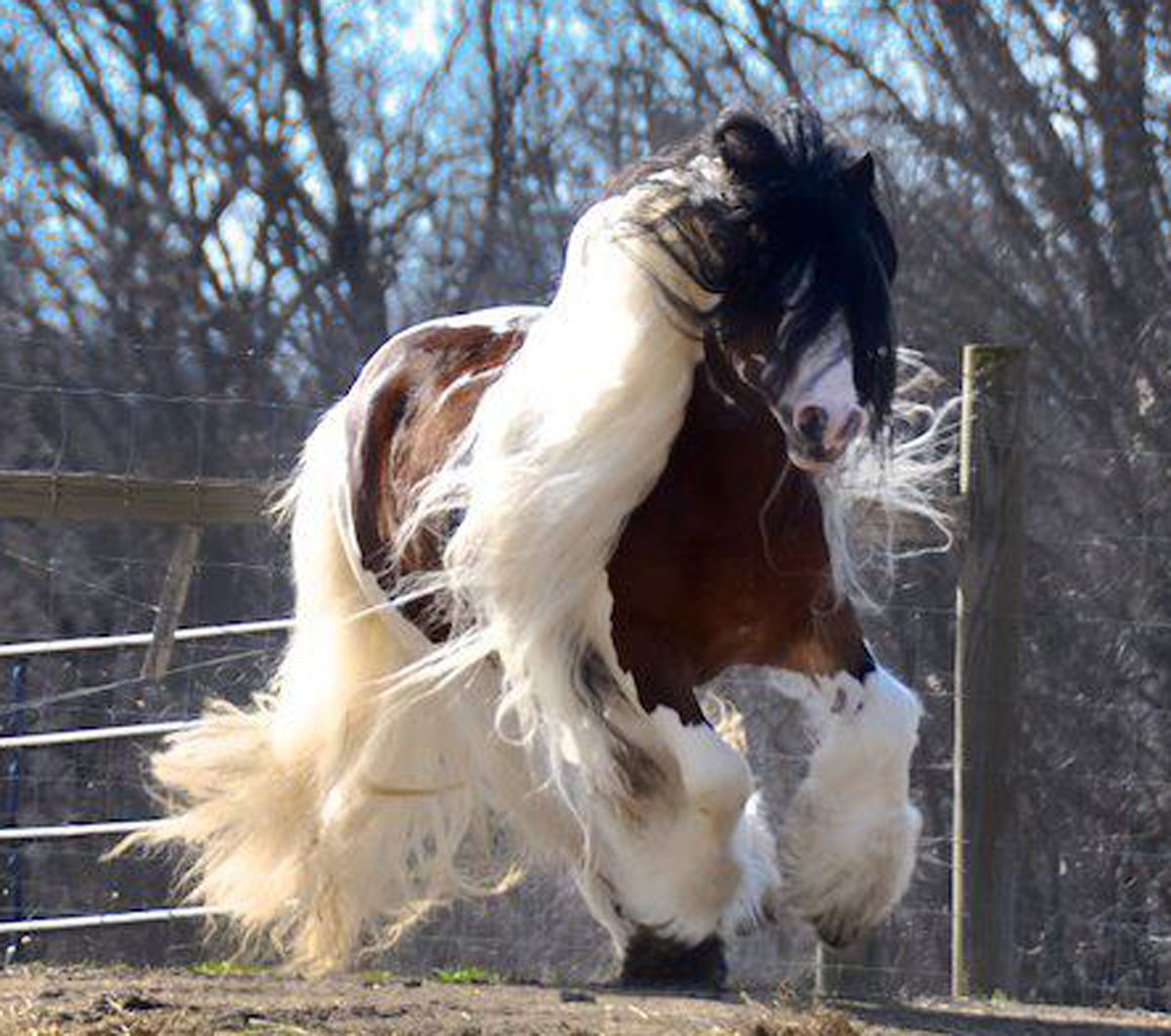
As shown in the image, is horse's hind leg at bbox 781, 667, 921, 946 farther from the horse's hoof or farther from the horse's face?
the horse's face

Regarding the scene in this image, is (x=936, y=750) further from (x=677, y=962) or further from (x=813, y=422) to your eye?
(x=813, y=422)

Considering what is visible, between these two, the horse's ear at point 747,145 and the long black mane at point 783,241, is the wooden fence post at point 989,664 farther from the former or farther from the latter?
the horse's ear at point 747,145

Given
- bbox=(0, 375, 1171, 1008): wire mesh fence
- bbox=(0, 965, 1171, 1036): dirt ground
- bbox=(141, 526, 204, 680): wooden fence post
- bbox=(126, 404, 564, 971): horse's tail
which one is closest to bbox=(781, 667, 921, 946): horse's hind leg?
bbox=(0, 965, 1171, 1036): dirt ground

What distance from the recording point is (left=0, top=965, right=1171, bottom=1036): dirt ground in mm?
4355

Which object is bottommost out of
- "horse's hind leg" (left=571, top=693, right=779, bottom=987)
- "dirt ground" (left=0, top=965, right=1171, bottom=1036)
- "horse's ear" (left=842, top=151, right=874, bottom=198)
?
"dirt ground" (left=0, top=965, right=1171, bottom=1036)

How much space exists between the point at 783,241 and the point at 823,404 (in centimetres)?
43

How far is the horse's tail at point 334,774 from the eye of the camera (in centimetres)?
602

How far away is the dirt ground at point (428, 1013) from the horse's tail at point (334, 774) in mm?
525

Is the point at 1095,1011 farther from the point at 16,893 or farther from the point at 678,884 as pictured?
the point at 16,893

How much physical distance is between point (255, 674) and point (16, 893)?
2.03 metres

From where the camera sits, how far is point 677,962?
16.9 feet

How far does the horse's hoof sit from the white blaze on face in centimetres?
106

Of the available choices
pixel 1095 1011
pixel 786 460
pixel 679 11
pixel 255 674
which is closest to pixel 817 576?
pixel 786 460

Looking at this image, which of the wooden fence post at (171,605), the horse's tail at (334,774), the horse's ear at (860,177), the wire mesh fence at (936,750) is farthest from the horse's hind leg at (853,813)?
the wire mesh fence at (936,750)
